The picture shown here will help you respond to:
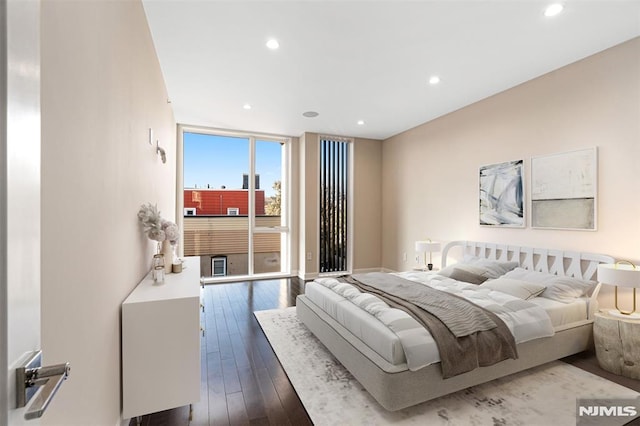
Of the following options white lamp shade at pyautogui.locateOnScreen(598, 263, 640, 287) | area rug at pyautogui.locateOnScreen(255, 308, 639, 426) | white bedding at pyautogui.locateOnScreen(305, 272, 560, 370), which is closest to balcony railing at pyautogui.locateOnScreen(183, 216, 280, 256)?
white bedding at pyautogui.locateOnScreen(305, 272, 560, 370)

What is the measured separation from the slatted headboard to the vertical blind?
8.60 feet

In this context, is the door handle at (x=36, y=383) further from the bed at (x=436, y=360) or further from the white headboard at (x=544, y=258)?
the white headboard at (x=544, y=258)

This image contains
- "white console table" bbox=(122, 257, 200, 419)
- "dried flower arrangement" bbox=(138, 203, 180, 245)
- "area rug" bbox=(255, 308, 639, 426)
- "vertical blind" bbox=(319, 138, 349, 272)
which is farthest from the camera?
"vertical blind" bbox=(319, 138, 349, 272)

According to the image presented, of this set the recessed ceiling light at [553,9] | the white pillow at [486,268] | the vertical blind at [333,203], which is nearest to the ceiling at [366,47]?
the recessed ceiling light at [553,9]

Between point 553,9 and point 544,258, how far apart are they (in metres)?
2.49

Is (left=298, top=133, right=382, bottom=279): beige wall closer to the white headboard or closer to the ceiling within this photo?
the ceiling

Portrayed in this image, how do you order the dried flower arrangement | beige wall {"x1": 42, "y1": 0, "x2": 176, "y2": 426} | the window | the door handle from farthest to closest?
1. the window
2. the dried flower arrangement
3. beige wall {"x1": 42, "y1": 0, "x2": 176, "y2": 426}
4. the door handle

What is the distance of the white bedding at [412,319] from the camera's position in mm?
1983

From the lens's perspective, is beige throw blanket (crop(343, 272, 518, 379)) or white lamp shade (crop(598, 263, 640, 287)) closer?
beige throw blanket (crop(343, 272, 518, 379))

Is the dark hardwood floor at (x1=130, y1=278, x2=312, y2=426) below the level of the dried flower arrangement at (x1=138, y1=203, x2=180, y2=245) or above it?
below

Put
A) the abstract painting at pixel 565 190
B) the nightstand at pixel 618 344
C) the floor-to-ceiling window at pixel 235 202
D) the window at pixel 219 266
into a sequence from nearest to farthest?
the nightstand at pixel 618 344
the abstract painting at pixel 565 190
the floor-to-ceiling window at pixel 235 202
the window at pixel 219 266

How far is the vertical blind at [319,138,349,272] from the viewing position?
620 centimetres

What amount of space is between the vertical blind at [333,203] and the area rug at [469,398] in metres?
3.53

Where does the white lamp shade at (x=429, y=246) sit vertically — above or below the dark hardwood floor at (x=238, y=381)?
above
